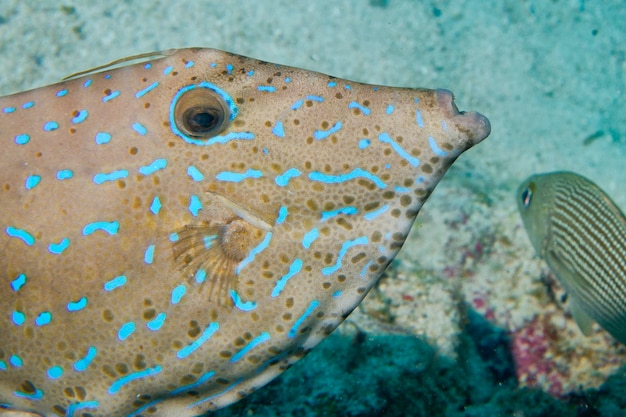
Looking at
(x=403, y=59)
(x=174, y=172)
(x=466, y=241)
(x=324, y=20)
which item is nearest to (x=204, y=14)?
(x=324, y=20)

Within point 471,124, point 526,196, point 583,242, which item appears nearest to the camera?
point 471,124

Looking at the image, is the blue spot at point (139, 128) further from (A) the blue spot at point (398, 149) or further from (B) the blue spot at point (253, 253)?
(A) the blue spot at point (398, 149)

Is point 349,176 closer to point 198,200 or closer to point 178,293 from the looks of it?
point 198,200

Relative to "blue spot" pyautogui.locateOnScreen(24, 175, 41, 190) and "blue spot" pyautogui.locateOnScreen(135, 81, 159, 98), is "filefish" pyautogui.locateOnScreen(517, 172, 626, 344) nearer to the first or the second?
"blue spot" pyautogui.locateOnScreen(135, 81, 159, 98)

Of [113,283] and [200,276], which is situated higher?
[113,283]

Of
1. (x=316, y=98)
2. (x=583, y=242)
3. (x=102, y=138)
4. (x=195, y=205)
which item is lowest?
(x=583, y=242)

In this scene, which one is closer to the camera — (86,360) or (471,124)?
(471,124)

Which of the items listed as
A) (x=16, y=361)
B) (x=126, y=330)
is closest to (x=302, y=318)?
(x=126, y=330)
